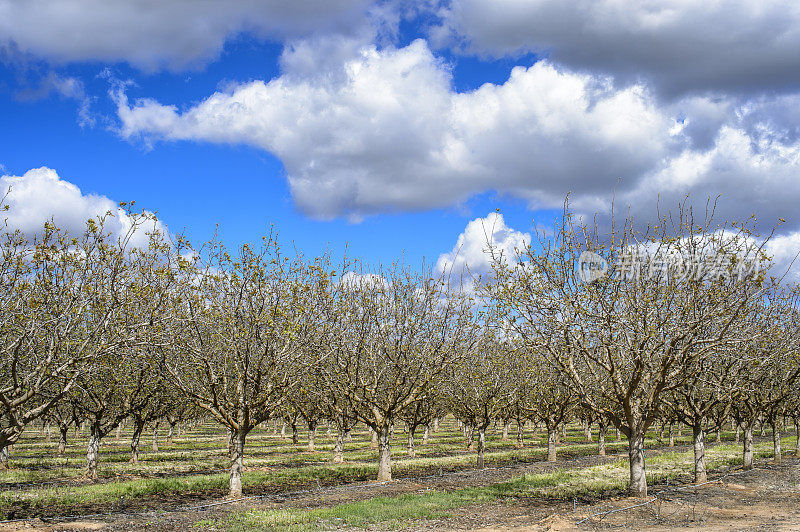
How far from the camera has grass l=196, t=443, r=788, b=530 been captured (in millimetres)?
20469

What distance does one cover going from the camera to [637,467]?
24.1 m

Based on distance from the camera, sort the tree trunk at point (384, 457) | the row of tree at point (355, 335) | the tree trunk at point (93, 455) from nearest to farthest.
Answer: the row of tree at point (355, 335)
the tree trunk at point (384, 457)
the tree trunk at point (93, 455)

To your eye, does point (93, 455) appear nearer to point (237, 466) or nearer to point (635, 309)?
point (237, 466)

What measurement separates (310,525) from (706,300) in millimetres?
18122

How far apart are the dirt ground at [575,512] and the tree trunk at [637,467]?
0.54 m

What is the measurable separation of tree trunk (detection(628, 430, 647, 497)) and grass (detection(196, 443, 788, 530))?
11.2 feet

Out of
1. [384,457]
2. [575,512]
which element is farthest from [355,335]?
[575,512]

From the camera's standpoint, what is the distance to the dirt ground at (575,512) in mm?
19812

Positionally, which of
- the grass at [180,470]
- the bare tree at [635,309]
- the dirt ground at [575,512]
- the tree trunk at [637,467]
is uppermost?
the bare tree at [635,309]

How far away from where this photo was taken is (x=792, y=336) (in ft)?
116

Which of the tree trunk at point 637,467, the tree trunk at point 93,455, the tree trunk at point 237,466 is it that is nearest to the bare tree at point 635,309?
the tree trunk at point 637,467

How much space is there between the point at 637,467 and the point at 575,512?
168 inches

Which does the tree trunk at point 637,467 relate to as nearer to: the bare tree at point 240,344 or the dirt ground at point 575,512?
the dirt ground at point 575,512

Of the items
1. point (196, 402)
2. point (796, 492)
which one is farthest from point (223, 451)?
point (796, 492)
